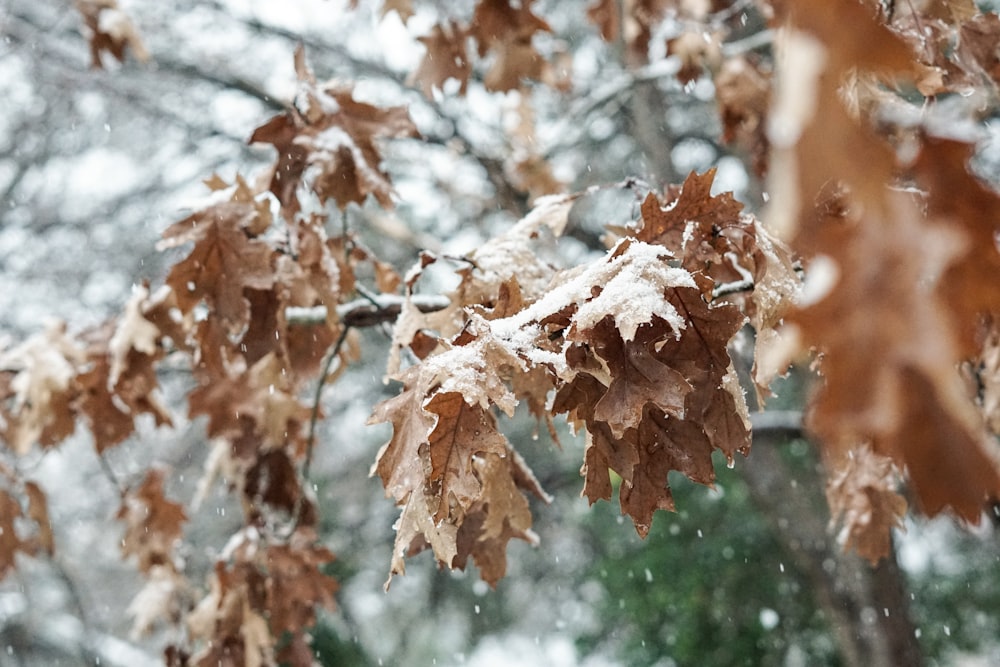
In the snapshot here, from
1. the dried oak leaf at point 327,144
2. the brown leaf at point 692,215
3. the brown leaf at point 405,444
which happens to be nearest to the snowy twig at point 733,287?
the brown leaf at point 692,215

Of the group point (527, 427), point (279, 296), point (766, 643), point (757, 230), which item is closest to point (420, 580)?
point (527, 427)

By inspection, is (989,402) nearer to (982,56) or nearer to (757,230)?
(982,56)

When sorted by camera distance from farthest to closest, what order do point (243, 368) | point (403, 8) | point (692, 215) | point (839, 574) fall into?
point (839, 574) < point (403, 8) < point (243, 368) < point (692, 215)

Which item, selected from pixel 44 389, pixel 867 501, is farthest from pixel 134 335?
pixel 867 501

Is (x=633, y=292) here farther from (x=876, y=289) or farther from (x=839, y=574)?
(x=839, y=574)

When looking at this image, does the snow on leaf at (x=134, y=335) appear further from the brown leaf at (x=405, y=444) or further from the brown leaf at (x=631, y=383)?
the brown leaf at (x=631, y=383)

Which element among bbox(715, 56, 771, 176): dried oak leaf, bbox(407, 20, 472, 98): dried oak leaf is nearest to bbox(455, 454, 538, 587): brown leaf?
bbox(407, 20, 472, 98): dried oak leaf
